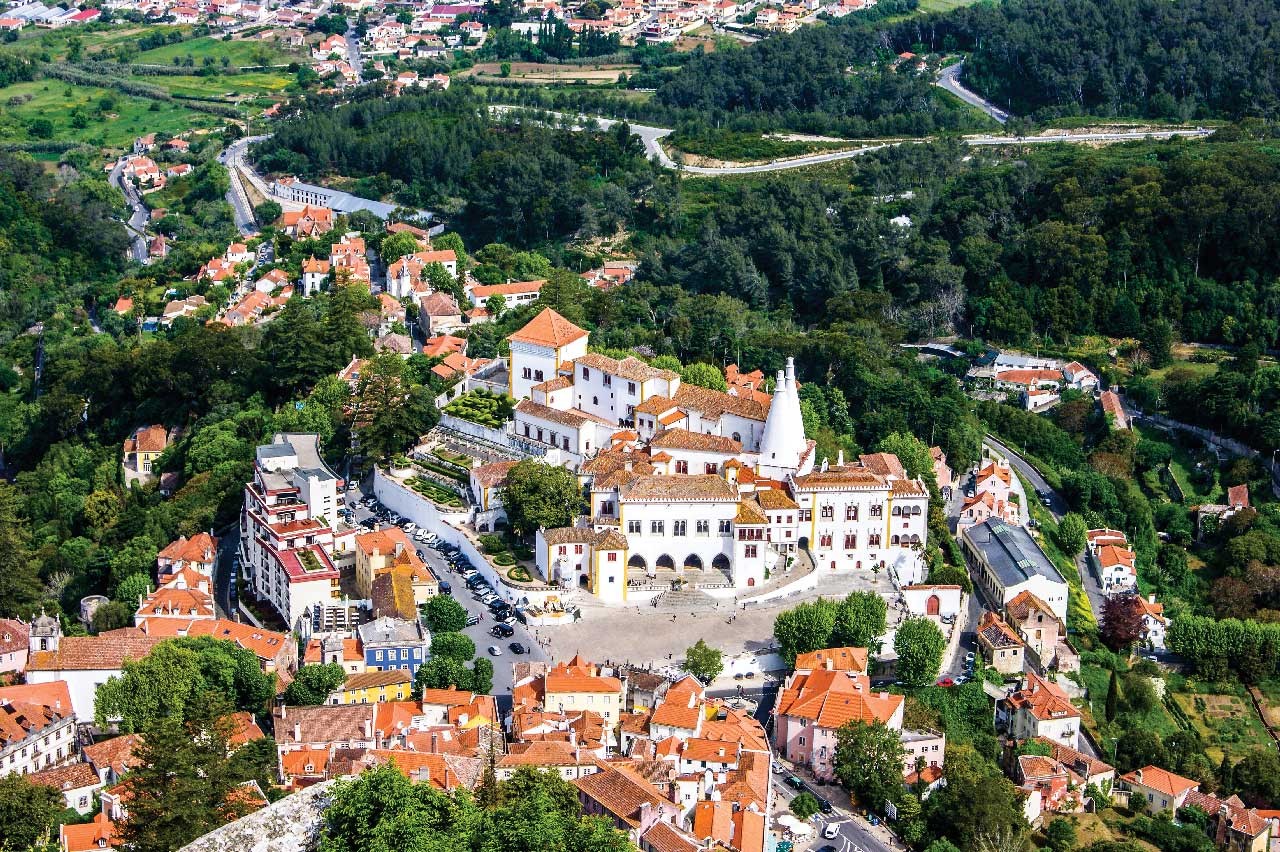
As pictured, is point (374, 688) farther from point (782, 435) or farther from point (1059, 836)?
point (1059, 836)

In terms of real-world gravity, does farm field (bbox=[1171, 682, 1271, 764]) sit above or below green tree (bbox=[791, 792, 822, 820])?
below

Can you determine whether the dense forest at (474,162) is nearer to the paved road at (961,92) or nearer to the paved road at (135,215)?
the paved road at (135,215)

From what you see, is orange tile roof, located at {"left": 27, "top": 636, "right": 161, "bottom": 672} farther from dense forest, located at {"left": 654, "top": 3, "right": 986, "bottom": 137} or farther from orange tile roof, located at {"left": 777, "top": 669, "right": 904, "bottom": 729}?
dense forest, located at {"left": 654, "top": 3, "right": 986, "bottom": 137}

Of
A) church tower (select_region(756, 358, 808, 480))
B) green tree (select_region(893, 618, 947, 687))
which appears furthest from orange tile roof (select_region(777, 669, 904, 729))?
church tower (select_region(756, 358, 808, 480))

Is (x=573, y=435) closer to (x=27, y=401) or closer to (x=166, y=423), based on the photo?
(x=166, y=423)

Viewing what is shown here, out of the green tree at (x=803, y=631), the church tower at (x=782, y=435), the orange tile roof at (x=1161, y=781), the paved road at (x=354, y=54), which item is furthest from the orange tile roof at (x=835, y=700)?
the paved road at (x=354, y=54)

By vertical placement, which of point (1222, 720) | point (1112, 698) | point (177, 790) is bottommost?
point (1222, 720)

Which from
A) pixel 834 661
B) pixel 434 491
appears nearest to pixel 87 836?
pixel 434 491
